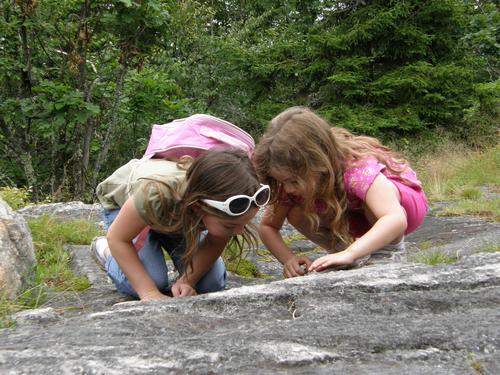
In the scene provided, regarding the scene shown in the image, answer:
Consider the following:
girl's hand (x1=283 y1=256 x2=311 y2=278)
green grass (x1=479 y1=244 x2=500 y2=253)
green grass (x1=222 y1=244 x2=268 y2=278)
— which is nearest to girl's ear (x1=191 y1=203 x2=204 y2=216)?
girl's hand (x1=283 y1=256 x2=311 y2=278)

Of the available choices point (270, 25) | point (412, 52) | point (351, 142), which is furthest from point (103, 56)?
point (270, 25)

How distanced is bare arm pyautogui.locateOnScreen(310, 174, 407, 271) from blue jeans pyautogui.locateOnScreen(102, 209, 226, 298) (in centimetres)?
68

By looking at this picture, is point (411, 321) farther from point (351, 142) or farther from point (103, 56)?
point (103, 56)

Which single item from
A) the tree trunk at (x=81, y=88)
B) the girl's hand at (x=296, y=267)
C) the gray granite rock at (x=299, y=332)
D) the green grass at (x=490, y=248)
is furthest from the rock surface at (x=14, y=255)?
the tree trunk at (x=81, y=88)

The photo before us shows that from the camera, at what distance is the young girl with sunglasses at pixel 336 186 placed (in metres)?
2.57

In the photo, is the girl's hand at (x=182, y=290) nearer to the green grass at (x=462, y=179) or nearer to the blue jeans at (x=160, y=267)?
the blue jeans at (x=160, y=267)

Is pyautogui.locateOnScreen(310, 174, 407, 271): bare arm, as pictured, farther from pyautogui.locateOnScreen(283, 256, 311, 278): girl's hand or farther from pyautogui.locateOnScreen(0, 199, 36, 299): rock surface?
pyautogui.locateOnScreen(0, 199, 36, 299): rock surface

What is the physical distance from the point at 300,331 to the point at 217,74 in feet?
37.7

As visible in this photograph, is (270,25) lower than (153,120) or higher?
higher

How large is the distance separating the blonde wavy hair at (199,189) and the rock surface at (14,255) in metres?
0.61

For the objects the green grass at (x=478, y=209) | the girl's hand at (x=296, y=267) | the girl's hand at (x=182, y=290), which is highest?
the girl's hand at (x=296, y=267)

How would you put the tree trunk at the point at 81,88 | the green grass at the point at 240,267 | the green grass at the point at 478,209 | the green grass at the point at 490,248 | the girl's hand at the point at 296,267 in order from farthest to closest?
the tree trunk at the point at 81,88, the green grass at the point at 478,209, the green grass at the point at 240,267, the girl's hand at the point at 296,267, the green grass at the point at 490,248

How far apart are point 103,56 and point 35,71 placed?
0.94 m

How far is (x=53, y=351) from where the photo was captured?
1.34 m
